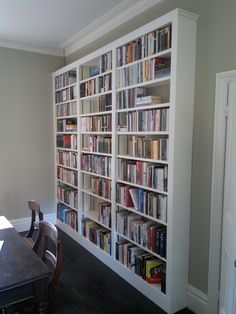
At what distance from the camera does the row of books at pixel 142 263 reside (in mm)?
2432

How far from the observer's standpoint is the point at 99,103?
3.14 m

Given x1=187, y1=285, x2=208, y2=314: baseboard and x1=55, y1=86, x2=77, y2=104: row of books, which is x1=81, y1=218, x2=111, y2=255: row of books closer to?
x1=187, y1=285, x2=208, y2=314: baseboard

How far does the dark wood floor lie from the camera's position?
7.64ft

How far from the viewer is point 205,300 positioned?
2.18 meters

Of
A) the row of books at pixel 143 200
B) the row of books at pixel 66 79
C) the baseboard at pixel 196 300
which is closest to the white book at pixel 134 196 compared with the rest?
the row of books at pixel 143 200

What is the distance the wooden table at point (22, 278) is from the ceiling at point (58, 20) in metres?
2.44

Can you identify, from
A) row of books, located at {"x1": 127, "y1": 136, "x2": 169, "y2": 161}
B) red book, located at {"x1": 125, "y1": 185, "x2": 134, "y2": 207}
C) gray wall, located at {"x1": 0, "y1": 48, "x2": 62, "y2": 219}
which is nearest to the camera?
row of books, located at {"x1": 127, "y1": 136, "x2": 169, "y2": 161}

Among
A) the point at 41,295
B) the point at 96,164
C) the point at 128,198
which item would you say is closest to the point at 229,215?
the point at 128,198

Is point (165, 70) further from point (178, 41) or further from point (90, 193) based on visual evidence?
point (90, 193)

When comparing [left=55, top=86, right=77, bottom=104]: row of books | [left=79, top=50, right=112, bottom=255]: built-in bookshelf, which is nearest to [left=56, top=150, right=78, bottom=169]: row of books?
[left=79, top=50, right=112, bottom=255]: built-in bookshelf

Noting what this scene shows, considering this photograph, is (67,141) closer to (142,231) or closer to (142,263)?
(142,231)

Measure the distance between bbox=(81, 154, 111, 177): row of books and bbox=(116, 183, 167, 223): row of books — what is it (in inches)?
10.8

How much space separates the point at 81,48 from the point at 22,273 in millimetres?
3255

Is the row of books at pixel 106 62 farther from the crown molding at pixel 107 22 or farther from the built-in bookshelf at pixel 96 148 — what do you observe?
the crown molding at pixel 107 22
